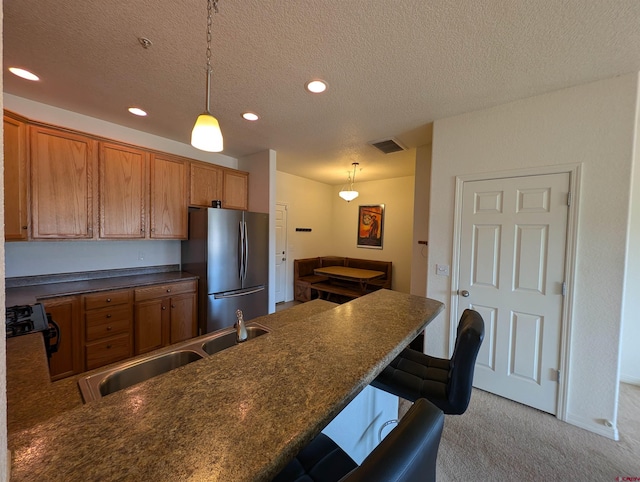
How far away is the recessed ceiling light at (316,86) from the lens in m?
2.03

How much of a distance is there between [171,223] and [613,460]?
14.7 ft

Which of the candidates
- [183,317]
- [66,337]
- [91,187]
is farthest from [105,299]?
[91,187]

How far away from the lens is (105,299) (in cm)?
247

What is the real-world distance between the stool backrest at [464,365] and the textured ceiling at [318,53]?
1.72 metres

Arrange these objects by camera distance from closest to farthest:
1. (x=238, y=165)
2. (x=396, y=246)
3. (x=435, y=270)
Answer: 1. (x=435, y=270)
2. (x=238, y=165)
3. (x=396, y=246)

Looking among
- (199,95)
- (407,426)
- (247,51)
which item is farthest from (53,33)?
(407,426)

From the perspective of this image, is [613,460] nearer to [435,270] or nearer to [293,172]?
[435,270]

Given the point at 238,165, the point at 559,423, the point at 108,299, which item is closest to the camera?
the point at 559,423

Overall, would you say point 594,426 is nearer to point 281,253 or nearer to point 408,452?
point 408,452

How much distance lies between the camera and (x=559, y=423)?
2.02 m

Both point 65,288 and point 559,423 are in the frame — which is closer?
point 559,423

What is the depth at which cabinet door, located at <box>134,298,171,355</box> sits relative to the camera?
2662 millimetres

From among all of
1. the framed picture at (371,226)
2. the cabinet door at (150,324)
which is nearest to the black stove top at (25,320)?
the cabinet door at (150,324)

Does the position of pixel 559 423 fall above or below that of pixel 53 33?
below
